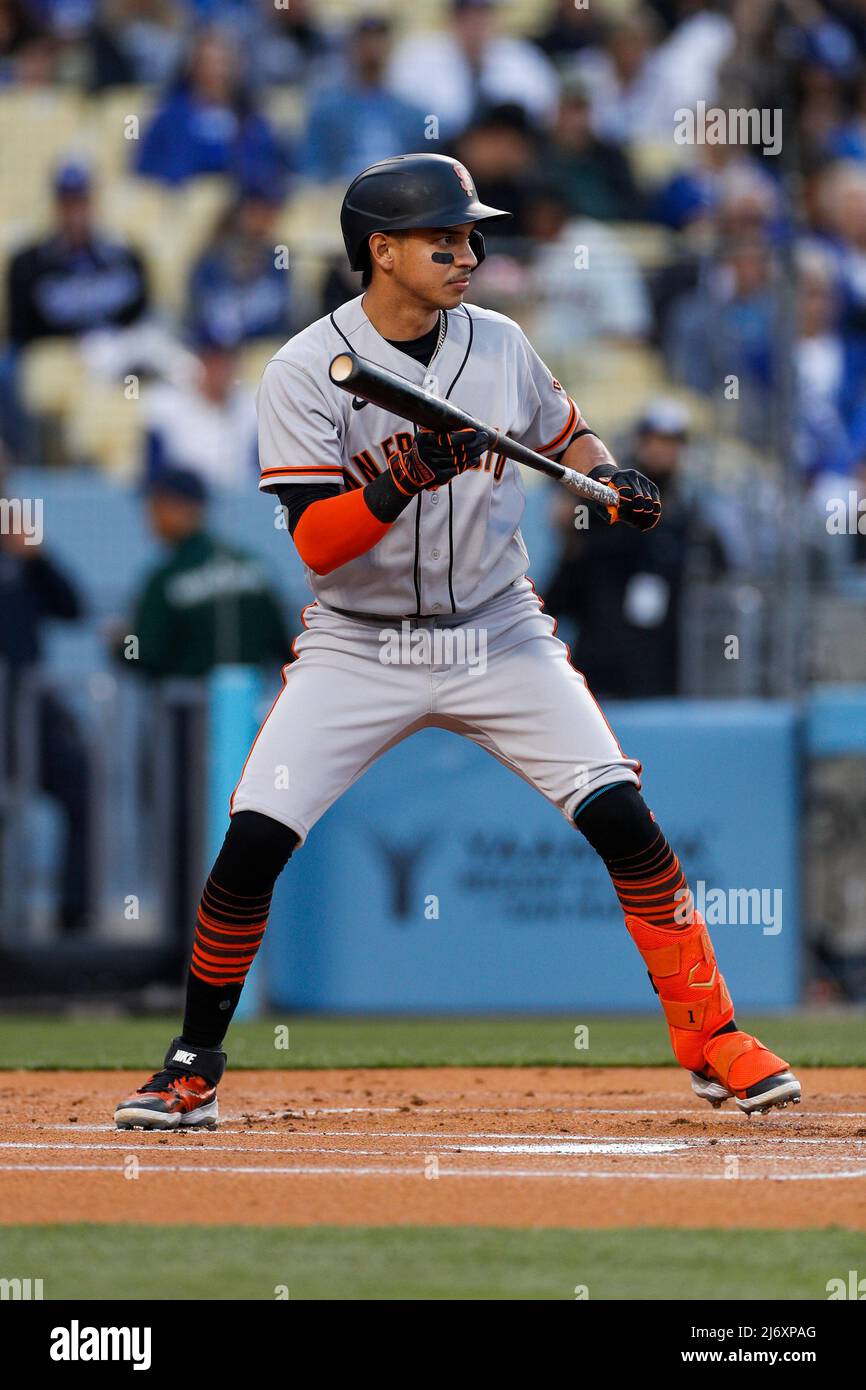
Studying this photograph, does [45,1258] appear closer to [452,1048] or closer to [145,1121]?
[145,1121]

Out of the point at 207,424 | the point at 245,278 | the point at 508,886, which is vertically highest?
the point at 245,278

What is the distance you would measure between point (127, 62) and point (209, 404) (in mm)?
4054

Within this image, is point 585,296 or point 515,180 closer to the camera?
point 585,296

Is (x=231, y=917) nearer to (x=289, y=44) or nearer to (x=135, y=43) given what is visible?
(x=289, y=44)

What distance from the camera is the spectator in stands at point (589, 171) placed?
42.4 ft

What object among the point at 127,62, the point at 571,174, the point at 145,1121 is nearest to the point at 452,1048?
the point at 145,1121

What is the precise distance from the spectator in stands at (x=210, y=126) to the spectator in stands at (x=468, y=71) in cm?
90

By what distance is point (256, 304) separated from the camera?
1044 cm

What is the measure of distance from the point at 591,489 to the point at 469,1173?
5.66ft

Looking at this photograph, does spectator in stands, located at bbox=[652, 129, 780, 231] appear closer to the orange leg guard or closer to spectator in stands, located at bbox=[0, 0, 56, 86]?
spectator in stands, located at bbox=[0, 0, 56, 86]

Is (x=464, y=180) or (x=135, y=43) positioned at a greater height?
(x=135, y=43)

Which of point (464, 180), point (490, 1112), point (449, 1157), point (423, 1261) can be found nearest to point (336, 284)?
point (464, 180)

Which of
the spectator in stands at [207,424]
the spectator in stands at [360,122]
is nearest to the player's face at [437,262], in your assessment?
the spectator in stands at [207,424]

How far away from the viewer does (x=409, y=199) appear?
17.8 ft
